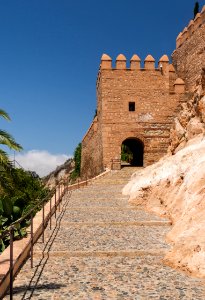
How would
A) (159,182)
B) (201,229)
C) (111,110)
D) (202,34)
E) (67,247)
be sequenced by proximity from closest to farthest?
(201,229), (67,247), (159,182), (202,34), (111,110)

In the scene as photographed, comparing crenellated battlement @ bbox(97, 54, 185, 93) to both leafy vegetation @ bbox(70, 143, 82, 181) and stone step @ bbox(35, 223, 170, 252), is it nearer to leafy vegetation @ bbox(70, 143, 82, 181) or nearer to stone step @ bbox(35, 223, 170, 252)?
leafy vegetation @ bbox(70, 143, 82, 181)

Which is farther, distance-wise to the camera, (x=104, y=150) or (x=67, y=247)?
(x=104, y=150)

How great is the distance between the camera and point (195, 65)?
24.5 meters

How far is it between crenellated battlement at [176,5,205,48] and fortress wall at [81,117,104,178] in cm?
912

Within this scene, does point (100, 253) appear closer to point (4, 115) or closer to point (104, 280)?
point (104, 280)

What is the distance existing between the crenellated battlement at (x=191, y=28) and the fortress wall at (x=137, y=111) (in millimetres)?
3721

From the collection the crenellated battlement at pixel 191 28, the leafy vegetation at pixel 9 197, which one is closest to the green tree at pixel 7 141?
the leafy vegetation at pixel 9 197

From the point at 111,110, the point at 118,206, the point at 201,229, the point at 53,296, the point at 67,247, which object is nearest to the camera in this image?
the point at 53,296

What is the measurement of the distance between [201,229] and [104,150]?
62.5ft

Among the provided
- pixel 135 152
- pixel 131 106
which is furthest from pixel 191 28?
pixel 135 152

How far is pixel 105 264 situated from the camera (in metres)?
5.42

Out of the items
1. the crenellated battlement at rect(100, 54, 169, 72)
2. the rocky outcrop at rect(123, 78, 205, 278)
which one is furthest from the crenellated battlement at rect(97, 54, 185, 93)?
the rocky outcrop at rect(123, 78, 205, 278)

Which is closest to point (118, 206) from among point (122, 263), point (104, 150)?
point (122, 263)

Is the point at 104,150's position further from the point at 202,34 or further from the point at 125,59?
the point at 202,34
